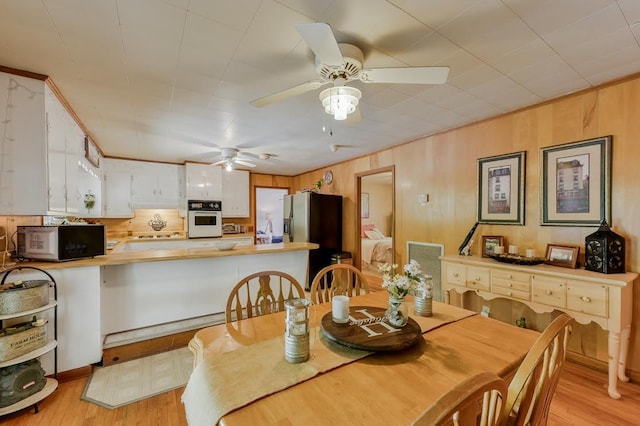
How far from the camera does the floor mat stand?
→ 1.95 m

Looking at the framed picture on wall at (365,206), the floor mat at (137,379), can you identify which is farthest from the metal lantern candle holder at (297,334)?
the framed picture on wall at (365,206)

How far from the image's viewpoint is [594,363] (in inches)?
90.5

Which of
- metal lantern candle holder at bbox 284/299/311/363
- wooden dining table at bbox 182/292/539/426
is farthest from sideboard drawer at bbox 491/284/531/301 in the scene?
metal lantern candle holder at bbox 284/299/311/363

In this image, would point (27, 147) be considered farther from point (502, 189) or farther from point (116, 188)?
point (502, 189)

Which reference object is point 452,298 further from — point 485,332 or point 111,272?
point 111,272

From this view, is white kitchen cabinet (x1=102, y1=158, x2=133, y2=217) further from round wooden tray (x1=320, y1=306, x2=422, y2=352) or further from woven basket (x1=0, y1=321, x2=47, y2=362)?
round wooden tray (x1=320, y1=306, x2=422, y2=352)

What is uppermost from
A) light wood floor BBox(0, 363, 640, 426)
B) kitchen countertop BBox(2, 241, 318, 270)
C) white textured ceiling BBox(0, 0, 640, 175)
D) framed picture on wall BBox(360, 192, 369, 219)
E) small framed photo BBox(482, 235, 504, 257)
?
white textured ceiling BBox(0, 0, 640, 175)

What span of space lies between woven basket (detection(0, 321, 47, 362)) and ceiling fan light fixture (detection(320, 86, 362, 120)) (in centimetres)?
253

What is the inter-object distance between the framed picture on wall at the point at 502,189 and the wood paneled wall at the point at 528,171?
0.06 m

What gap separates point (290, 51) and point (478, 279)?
2.62 meters

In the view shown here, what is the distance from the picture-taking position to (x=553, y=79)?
219 centimetres

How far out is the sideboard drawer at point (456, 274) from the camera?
2.80m

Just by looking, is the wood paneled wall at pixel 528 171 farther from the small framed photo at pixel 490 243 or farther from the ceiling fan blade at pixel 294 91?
the ceiling fan blade at pixel 294 91

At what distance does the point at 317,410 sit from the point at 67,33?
237cm
